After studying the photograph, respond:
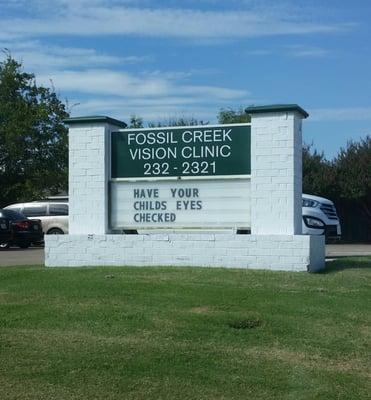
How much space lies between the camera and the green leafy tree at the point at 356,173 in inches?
1278

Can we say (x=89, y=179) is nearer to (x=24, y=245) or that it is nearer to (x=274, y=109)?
(x=274, y=109)

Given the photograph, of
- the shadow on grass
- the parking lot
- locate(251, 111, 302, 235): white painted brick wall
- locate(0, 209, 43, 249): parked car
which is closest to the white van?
the parking lot

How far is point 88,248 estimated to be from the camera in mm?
12555

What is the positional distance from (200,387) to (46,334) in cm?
221

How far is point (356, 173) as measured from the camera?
3266cm

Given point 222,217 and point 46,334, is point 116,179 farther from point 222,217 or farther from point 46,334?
point 46,334

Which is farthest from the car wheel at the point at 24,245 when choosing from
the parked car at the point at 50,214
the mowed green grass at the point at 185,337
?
the mowed green grass at the point at 185,337

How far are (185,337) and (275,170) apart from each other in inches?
207

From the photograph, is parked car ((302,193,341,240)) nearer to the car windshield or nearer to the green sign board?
the green sign board

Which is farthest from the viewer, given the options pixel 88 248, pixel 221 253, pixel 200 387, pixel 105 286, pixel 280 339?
pixel 88 248

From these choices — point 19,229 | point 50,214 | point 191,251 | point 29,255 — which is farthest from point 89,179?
point 50,214

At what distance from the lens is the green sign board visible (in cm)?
1210

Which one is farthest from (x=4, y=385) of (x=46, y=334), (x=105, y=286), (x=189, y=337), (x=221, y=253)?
(x=221, y=253)

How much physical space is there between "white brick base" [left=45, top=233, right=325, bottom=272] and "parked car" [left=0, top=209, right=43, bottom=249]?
12.8m
